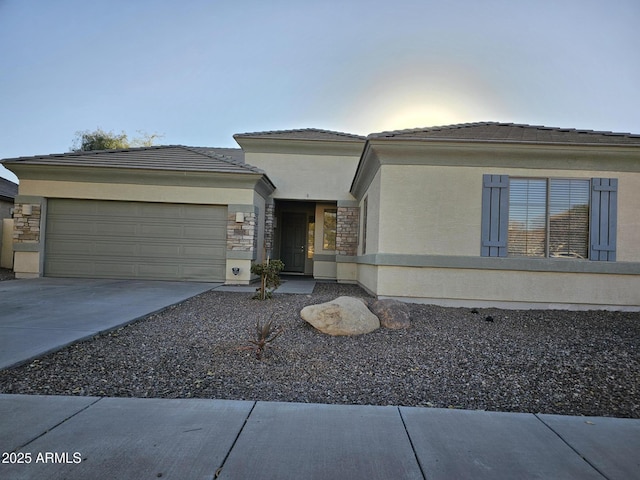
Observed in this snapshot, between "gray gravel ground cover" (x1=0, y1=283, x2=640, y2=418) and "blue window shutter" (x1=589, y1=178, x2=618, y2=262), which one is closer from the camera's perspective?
"gray gravel ground cover" (x1=0, y1=283, x2=640, y2=418)

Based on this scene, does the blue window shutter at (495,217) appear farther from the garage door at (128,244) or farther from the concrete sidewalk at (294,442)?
the garage door at (128,244)

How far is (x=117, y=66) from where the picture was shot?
11.7 meters

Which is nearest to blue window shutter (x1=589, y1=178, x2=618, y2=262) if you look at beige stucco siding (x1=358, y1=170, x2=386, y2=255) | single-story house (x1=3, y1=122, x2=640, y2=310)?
single-story house (x1=3, y1=122, x2=640, y2=310)

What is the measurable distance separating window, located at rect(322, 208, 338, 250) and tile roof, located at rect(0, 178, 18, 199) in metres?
13.2

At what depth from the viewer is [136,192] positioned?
11.0 metres

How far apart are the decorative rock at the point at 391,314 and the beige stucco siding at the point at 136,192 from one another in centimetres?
627

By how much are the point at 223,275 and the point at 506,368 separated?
8.51m

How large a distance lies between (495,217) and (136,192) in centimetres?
997

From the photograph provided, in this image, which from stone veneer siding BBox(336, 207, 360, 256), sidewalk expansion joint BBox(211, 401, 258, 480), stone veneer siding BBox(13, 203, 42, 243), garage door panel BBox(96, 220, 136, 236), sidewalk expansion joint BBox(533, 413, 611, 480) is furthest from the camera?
stone veneer siding BBox(336, 207, 360, 256)

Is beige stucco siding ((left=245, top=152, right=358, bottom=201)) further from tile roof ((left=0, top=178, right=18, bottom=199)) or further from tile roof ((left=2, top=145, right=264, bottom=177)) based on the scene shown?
tile roof ((left=0, top=178, right=18, bottom=199))

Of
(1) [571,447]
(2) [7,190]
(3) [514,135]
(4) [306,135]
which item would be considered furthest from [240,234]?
(2) [7,190]

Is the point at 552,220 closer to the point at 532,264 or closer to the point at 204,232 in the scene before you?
the point at 532,264

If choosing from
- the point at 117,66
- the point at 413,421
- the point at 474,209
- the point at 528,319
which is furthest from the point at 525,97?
the point at 117,66

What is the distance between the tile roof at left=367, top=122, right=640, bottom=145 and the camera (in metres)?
7.68
